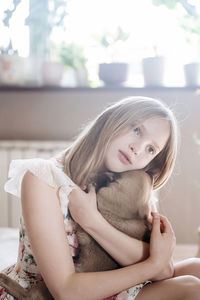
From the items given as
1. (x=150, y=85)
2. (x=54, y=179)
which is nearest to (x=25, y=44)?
(x=150, y=85)

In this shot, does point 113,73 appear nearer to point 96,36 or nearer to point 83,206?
point 96,36

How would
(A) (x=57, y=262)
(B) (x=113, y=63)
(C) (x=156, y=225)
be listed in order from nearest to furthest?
(A) (x=57, y=262) → (C) (x=156, y=225) → (B) (x=113, y=63)

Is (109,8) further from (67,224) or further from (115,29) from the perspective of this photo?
(67,224)

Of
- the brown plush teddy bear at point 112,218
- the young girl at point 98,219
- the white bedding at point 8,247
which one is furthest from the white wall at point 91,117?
the brown plush teddy bear at point 112,218

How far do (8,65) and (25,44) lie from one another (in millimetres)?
216

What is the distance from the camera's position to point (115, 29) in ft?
7.19

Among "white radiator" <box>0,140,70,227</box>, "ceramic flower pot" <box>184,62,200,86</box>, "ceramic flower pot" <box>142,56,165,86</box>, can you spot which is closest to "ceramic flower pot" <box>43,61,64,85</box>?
"white radiator" <box>0,140,70,227</box>

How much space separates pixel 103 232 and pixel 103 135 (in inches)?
9.4

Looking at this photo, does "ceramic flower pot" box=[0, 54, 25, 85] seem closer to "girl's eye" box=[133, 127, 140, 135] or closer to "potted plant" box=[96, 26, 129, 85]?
"potted plant" box=[96, 26, 129, 85]

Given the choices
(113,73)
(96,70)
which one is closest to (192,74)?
(113,73)

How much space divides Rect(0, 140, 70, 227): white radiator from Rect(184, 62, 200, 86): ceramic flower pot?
723 millimetres

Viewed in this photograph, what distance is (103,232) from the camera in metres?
0.90

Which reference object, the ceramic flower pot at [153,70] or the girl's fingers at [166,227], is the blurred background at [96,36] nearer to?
the ceramic flower pot at [153,70]

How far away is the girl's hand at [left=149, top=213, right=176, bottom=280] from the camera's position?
925mm
